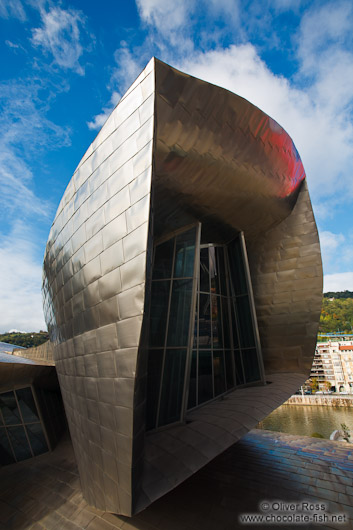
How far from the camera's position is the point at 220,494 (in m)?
7.46

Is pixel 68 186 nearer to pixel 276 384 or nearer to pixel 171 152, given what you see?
pixel 171 152

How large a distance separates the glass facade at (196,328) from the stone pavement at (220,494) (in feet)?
6.81

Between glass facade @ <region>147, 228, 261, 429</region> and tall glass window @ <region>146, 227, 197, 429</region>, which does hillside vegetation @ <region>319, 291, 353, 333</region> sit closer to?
glass facade @ <region>147, 228, 261, 429</region>

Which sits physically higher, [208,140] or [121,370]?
[208,140]

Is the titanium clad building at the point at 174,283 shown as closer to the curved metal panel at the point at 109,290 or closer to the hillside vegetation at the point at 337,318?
the curved metal panel at the point at 109,290

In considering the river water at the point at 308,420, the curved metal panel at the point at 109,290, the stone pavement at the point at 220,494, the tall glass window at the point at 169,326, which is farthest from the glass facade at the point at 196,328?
the river water at the point at 308,420

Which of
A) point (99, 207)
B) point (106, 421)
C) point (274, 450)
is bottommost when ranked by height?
point (274, 450)

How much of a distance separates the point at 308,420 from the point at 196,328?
40.6m

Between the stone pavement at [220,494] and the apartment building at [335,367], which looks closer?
the stone pavement at [220,494]

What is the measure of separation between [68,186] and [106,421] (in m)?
6.11

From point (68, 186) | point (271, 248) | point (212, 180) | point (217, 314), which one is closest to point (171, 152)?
point (212, 180)

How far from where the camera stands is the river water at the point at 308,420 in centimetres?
3376

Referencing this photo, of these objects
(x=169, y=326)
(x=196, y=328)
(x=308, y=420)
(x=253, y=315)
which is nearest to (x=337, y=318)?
(x=308, y=420)

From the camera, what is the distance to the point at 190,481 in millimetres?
8406
